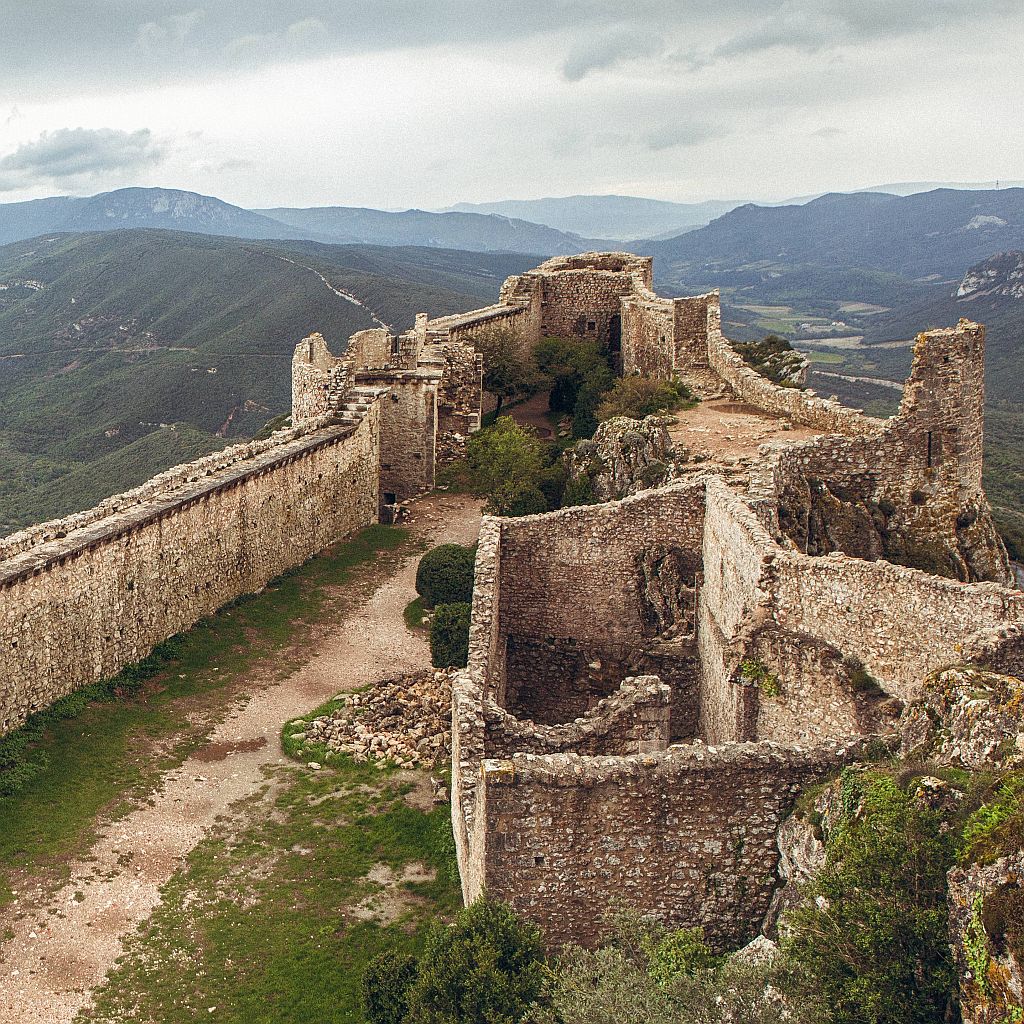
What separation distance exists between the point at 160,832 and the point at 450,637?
5.47 metres

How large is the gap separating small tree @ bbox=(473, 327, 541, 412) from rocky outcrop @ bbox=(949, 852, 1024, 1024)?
78.9 ft

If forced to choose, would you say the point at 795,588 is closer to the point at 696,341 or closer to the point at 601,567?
the point at 601,567

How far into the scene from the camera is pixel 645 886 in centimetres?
941

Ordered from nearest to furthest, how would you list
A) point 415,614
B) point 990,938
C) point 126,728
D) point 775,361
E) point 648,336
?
point 990,938 < point 126,728 < point 415,614 < point 775,361 < point 648,336

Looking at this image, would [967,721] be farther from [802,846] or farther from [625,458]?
[625,458]

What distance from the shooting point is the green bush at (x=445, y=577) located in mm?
20156

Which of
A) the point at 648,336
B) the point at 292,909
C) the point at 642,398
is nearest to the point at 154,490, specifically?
the point at 292,909

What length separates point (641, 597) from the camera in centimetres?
1620

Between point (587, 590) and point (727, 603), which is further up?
point (727, 603)

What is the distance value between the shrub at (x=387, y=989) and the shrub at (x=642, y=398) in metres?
15.1

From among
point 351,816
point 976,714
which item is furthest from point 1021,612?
point 351,816

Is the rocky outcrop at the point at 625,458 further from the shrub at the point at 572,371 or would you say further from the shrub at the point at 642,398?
the shrub at the point at 572,371

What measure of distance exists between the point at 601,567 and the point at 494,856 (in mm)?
7471

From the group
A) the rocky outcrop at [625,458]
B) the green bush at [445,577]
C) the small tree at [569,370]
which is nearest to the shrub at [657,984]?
the rocky outcrop at [625,458]
